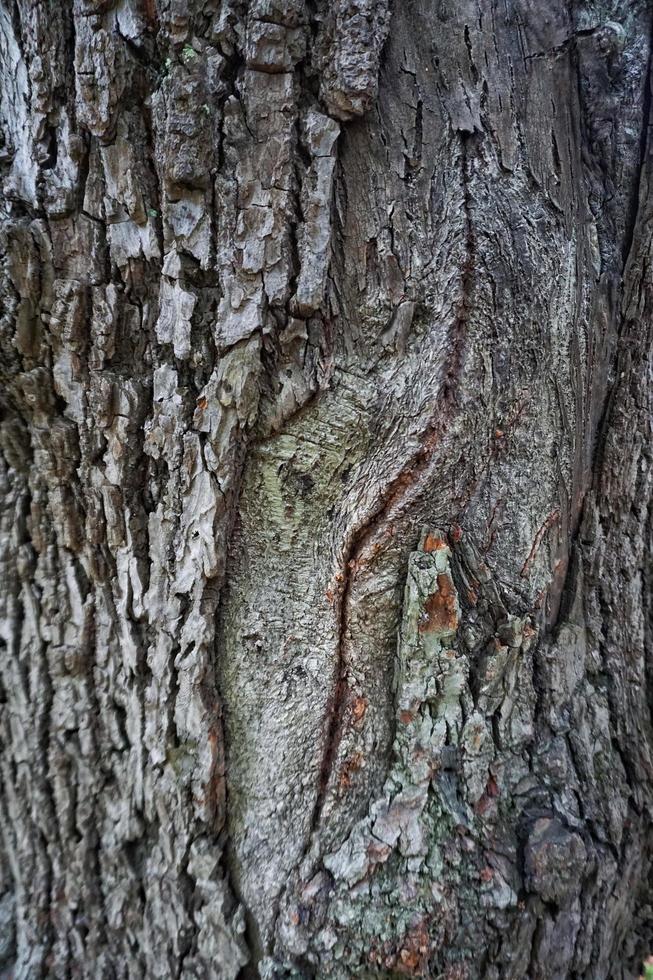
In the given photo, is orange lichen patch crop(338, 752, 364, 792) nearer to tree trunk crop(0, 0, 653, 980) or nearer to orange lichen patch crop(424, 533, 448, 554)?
tree trunk crop(0, 0, 653, 980)

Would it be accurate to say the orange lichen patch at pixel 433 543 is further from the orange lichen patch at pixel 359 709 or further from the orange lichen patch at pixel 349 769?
the orange lichen patch at pixel 349 769

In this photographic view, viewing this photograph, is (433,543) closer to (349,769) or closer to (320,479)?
→ (320,479)

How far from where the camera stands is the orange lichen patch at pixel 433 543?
3.84ft

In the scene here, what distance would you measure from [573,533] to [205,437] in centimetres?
86

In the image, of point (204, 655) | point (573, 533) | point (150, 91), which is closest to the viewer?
point (150, 91)

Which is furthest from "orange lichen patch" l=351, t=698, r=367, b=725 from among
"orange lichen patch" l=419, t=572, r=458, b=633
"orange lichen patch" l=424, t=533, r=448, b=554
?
"orange lichen patch" l=424, t=533, r=448, b=554

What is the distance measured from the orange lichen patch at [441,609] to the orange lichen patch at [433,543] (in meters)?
0.05

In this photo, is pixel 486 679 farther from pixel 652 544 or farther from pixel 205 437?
pixel 205 437

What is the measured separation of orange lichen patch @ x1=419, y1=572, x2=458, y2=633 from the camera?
1.17 meters

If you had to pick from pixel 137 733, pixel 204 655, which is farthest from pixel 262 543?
pixel 137 733

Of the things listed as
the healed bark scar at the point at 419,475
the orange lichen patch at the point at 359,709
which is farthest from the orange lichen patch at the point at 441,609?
the orange lichen patch at the point at 359,709

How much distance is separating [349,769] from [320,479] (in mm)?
615

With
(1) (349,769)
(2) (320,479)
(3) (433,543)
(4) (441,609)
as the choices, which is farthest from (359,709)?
(2) (320,479)

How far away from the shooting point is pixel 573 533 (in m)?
1.34
